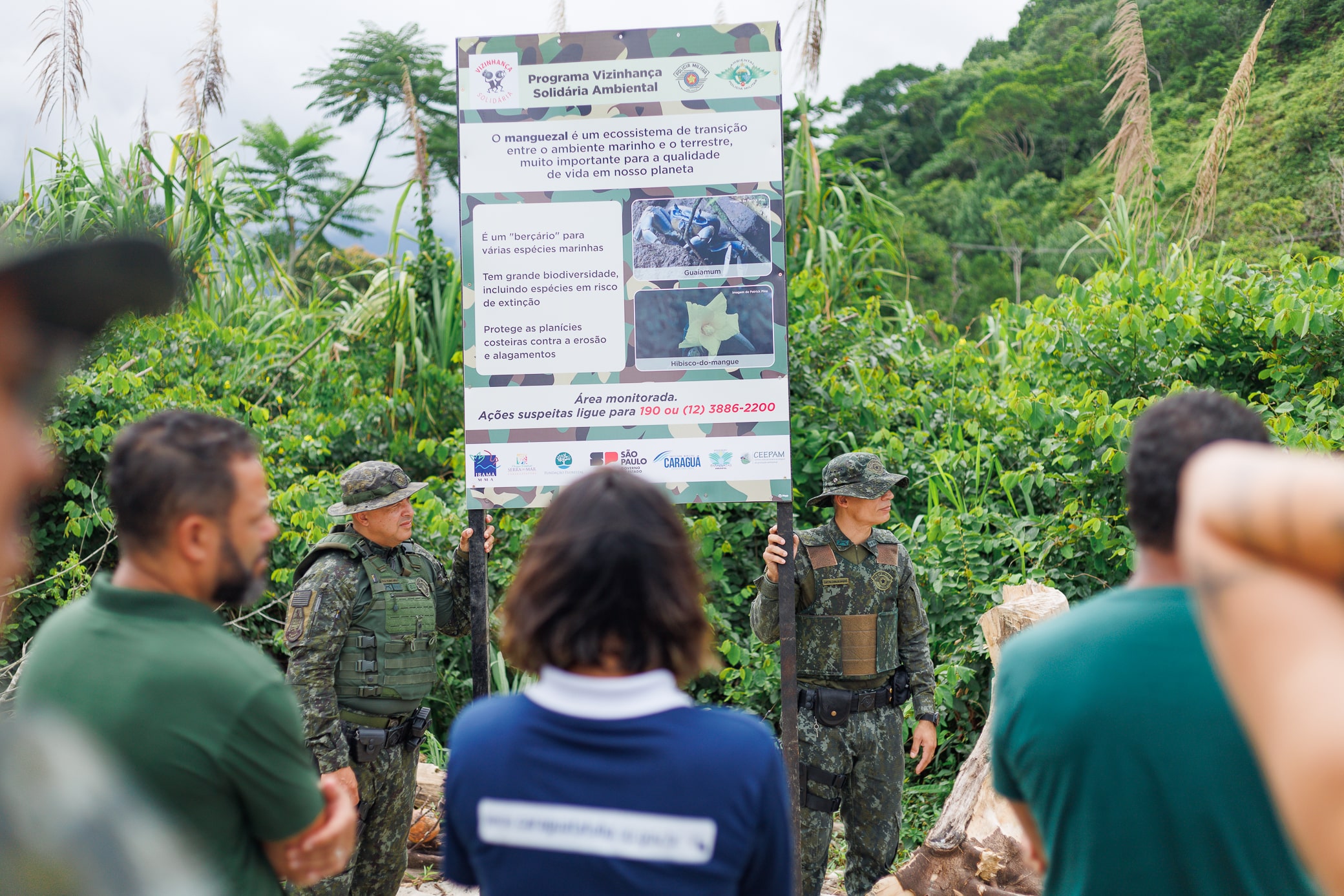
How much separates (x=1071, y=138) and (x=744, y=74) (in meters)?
25.1

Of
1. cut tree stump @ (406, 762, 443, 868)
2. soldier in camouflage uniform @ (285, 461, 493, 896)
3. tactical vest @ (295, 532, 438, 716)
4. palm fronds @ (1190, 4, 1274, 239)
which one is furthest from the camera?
palm fronds @ (1190, 4, 1274, 239)

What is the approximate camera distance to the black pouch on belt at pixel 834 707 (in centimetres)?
400

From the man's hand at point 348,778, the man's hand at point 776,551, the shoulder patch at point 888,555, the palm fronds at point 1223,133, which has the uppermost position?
the palm fronds at point 1223,133

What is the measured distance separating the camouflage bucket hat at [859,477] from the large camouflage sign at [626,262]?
0.50 metres

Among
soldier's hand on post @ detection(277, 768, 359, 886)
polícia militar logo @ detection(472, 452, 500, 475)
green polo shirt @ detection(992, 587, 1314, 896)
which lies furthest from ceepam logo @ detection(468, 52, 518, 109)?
green polo shirt @ detection(992, 587, 1314, 896)

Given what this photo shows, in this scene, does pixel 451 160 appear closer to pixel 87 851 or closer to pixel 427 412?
pixel 427 412

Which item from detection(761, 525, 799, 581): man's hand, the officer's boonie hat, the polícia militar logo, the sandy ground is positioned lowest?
the sandy ground

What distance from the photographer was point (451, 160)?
2694cm

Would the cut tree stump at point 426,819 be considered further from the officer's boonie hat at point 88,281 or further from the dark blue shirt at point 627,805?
the officer's boonie hat at point 88,281

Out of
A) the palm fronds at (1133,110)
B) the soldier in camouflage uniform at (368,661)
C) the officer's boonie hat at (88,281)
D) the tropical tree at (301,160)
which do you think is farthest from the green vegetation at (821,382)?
the tropical tree at (301,160)

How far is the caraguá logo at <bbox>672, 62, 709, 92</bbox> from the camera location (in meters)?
3.71

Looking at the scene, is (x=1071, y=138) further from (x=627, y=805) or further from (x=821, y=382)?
(x=627, y=805)

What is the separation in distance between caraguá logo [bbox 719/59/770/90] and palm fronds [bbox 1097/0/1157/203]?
18.4ft

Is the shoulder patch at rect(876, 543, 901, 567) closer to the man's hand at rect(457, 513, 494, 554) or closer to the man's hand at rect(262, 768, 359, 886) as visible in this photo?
the man's hand at rect(457, 513, 494, 554)
